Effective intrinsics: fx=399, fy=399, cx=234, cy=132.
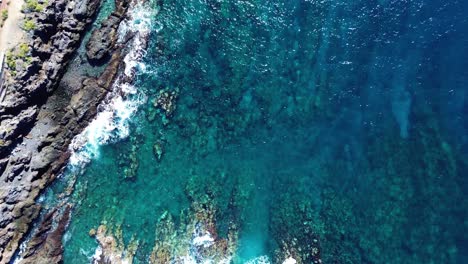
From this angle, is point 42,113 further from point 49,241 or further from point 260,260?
point 260,260

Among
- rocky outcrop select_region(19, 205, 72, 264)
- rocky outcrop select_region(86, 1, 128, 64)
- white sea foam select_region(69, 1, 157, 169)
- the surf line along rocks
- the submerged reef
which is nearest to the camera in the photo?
the surf line along rocks

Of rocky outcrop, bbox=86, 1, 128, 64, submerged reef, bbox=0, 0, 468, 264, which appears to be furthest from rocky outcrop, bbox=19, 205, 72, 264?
rocky outcrop, bbox=86, 1, 128, 64

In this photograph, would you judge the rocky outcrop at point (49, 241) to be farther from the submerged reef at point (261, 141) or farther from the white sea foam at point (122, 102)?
the white sea foam at point (122, 102)

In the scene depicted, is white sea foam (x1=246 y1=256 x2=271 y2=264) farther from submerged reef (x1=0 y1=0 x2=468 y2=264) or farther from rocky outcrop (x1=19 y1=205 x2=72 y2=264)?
rocky outcrop (x1=19 y1=205 x2=72 y2=264)

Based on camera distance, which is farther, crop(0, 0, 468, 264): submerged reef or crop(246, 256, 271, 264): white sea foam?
crop(246, 256, 271, 264): white sea foam

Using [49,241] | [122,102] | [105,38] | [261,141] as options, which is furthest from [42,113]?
[261,141]

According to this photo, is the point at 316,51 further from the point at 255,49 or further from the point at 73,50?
the point at 73,50

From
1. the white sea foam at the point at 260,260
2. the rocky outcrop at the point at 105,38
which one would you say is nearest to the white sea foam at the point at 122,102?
the rocky outcrop at the point at 105,38
